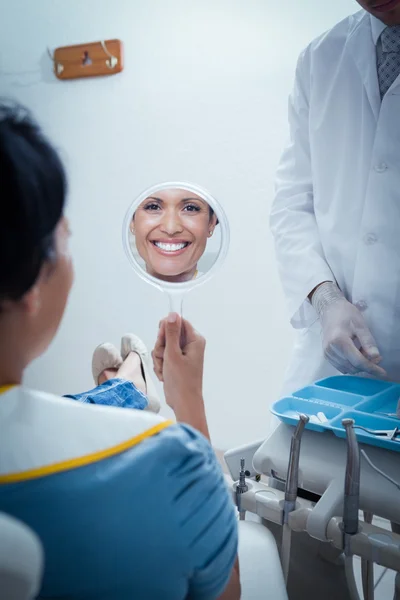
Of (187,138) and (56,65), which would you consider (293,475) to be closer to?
(187,138)

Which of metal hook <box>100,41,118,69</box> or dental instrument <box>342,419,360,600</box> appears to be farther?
Answer: metal hook <box>100,41,118,69</box>

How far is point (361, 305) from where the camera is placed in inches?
47.3

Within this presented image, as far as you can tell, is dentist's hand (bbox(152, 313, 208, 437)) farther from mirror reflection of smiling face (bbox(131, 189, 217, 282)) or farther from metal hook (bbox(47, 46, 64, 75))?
metal hook (bbox(47, 46, 64, 75))

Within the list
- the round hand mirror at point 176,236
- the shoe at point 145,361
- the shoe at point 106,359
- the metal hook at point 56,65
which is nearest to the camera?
the round hand mirror at point 176,236

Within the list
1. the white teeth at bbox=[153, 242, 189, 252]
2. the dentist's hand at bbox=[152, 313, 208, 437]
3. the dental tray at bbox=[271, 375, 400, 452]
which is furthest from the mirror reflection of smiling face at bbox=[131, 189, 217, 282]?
the dental tray at bbox=[271, 375, 400, 452]

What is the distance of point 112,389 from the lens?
52.6 inches

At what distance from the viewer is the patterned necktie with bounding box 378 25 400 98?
→ 117 centimetres

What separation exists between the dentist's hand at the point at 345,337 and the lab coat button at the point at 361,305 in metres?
0.02

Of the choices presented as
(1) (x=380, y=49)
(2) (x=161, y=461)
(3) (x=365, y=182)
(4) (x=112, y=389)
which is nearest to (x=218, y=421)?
(4) (x=112, y=389)

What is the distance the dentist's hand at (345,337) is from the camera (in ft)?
3.61

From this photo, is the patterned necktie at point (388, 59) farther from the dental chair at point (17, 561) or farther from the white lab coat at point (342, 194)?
the dental chair at point (17, 561)

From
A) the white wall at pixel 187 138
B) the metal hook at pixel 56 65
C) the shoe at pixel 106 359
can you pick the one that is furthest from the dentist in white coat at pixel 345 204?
the metal hook at pixel 56 65

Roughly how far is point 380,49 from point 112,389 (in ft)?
3.28

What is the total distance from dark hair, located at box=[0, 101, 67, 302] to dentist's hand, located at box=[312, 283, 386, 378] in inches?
30.3
